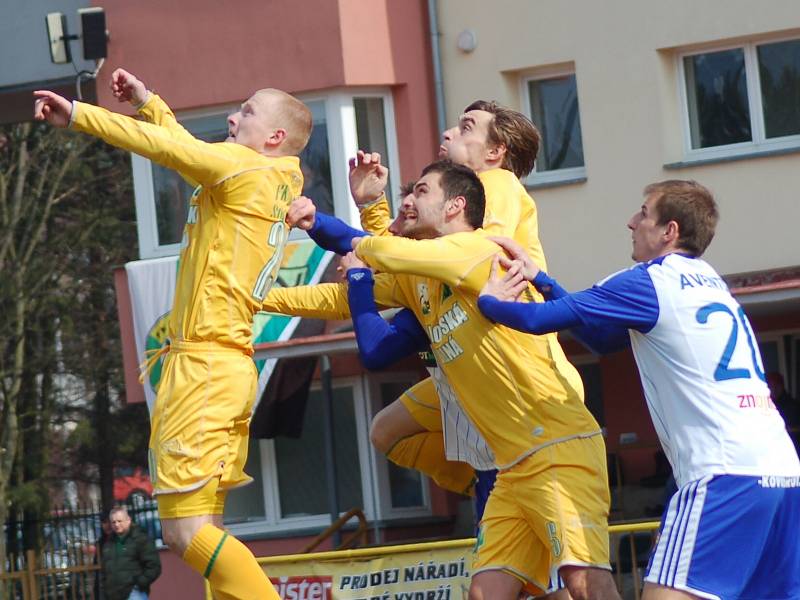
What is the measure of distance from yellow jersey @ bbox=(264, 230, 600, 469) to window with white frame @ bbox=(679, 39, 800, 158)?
10416 millimetres

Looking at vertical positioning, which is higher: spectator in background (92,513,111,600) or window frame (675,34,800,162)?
window frame (675,34,800,162)

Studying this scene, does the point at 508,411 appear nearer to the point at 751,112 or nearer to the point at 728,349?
the point at 728,349

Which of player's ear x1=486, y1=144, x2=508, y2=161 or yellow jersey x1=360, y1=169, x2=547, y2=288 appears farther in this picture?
player's ear x1=486, y1=144, x2=508, y2=161

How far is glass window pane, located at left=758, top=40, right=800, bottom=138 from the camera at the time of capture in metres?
17.1

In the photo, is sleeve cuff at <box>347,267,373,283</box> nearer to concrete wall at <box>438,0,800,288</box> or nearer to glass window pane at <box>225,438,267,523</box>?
concrete wall at <box>438,0,800,288</box>

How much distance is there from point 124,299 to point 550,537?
1294 centimetres

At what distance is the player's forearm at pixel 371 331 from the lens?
7.52m

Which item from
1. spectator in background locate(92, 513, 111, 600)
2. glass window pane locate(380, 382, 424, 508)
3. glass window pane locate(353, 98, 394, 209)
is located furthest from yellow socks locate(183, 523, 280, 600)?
glass window pane locate(380, 382, 424, 508)

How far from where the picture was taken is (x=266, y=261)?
24.8 ft

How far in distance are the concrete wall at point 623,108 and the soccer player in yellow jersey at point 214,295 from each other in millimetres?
9891

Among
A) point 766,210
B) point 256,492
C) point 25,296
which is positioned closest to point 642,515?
point 766,210

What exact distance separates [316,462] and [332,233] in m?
11.6

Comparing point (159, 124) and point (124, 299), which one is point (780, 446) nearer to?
point (159, 124)

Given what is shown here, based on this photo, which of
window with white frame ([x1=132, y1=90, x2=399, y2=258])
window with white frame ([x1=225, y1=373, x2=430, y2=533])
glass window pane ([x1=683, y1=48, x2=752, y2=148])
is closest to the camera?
glass window pane ([x1=683, y1=48, x2=752, y2=148])
